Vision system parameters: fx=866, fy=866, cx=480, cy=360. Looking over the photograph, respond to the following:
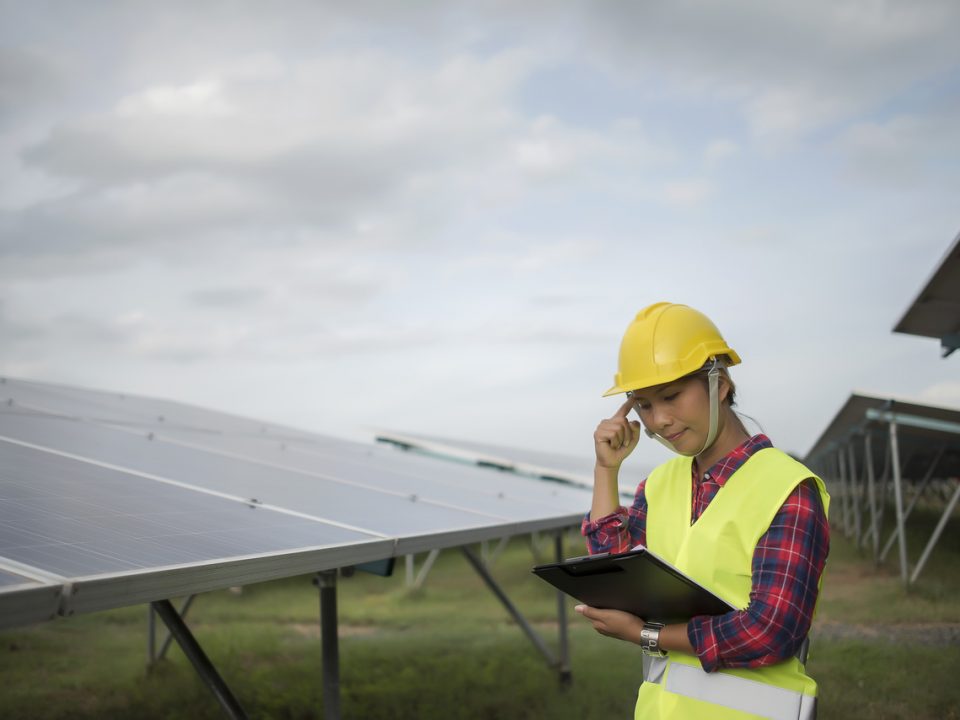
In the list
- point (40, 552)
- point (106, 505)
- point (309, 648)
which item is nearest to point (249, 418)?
point (309, 648)

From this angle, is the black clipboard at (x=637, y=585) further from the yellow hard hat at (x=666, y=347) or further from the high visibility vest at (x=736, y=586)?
the yellow hard hat at (x=666, y=347)

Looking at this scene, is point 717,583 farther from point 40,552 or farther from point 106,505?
point 106,505

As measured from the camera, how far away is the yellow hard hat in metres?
2.80

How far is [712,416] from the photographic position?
2734 mm

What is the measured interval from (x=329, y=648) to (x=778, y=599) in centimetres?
319

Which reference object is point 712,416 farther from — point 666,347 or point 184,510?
point 184,510

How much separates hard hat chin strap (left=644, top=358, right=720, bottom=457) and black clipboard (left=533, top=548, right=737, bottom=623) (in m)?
0.48

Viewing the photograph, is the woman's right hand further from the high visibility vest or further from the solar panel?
the solar panel

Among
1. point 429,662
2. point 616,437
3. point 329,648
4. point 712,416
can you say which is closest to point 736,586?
point 712,416

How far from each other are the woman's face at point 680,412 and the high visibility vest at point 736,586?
6.8 inches

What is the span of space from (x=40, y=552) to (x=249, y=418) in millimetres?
11611

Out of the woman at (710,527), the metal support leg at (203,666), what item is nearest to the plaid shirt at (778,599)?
the woman at (710,527)

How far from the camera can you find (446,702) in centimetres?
802

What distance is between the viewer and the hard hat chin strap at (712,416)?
2729 millimetres
